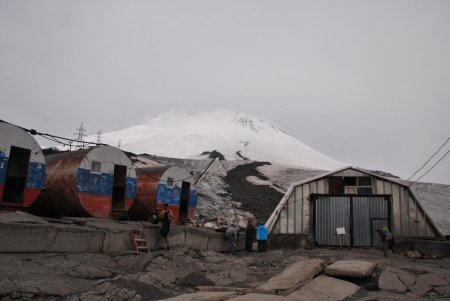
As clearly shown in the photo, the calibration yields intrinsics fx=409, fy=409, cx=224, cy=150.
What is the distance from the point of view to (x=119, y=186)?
18000 mm

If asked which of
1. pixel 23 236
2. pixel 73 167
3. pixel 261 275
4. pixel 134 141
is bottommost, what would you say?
pixel 261 275

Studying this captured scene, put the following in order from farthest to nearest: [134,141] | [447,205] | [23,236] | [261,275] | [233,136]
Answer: [233,136]
[134,141]
[447,205]
[261,275]
[23,236]

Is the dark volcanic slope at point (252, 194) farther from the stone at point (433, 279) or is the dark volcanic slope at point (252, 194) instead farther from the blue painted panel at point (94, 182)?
the stone at point (433, 279)

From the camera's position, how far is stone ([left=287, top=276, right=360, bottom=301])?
26.9ft

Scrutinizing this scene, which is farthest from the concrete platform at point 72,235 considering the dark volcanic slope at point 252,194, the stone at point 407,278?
the dark volcanic slope at point 252,194

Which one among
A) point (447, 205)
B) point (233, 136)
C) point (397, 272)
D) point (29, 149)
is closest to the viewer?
point (397, 272)

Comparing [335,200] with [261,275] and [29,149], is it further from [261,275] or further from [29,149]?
[29,149]

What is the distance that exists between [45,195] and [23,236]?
7.77m

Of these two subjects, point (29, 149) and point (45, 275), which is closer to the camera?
point (45, 275)

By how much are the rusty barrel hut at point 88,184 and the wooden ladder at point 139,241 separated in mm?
3953

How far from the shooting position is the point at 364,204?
1914 cm

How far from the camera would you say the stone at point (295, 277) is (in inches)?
352

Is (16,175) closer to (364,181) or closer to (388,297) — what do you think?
(388,297)

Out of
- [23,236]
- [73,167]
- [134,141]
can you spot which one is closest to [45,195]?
[73,167]
